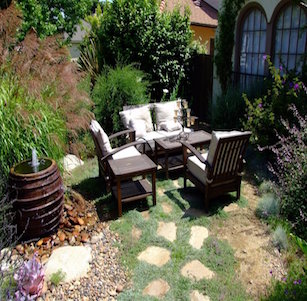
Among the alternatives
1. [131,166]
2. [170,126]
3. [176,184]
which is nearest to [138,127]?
[170,126]

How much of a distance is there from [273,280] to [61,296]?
1908 mm

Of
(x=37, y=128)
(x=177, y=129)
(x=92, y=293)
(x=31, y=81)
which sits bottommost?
(x=92, y=293)

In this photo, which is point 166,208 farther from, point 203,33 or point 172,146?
point 203,33

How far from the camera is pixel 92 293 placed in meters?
2.61

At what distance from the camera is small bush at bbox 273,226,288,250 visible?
10.1ft

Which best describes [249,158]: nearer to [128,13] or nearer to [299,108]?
[299,108]

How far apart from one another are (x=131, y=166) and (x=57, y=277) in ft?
5.47

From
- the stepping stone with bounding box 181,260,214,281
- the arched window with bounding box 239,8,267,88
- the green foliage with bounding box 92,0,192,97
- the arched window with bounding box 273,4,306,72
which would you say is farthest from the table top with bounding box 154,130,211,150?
the green foliage with bounding box 92,0,192,97

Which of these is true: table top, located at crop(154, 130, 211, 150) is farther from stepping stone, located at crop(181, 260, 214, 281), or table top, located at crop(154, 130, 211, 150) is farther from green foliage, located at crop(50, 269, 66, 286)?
green foliage, located at crop(50, 269, 66, 286)

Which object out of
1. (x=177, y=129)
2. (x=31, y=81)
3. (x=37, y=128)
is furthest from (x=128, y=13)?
(x=37, y=128)

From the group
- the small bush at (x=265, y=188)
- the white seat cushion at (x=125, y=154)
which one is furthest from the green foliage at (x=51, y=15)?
the small bush at (x=265, y=188)

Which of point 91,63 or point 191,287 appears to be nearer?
point 191,287

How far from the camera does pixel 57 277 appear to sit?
2.68 metres

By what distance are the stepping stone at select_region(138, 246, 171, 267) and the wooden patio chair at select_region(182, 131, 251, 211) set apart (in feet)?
3.10
